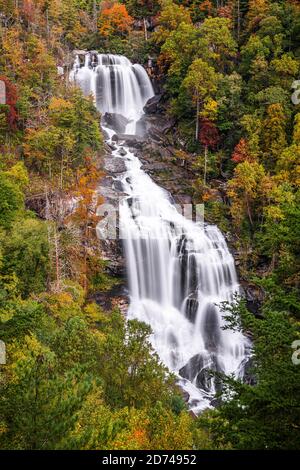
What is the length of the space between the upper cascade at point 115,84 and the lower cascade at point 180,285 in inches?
409

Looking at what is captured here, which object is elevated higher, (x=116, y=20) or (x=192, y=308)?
(x=116, y=20)

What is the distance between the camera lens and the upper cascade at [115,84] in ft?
156

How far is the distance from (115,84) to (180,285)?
26.2 metres

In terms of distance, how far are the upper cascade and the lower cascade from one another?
1038 centimetres

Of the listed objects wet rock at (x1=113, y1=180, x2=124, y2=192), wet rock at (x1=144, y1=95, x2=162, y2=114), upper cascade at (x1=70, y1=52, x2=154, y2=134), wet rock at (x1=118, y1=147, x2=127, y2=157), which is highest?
upper cascade at (x1=70, y1=52, x2=154, y2=134)

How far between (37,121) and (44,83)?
574cm

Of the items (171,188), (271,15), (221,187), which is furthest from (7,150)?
(271,15)

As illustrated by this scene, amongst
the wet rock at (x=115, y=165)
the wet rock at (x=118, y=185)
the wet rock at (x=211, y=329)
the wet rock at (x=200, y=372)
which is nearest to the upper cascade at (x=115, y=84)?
the wet rock at (x=115, y=165)

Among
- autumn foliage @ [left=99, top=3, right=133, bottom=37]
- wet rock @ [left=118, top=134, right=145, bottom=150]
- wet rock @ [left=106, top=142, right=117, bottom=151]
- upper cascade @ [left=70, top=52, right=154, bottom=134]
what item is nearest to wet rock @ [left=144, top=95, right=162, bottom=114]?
upper cascade @ [left=70, top=52, right=154, bottom=134]

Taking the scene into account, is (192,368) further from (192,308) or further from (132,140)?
(132,140)

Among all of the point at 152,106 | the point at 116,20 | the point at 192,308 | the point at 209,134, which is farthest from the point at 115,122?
the point at 192,308

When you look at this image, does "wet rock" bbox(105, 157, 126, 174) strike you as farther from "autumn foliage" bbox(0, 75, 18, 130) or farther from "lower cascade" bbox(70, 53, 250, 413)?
"autumn foliage" bbox(0, 75, 18, 130)

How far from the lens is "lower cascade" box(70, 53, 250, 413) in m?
29.4

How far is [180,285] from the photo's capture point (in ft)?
109
